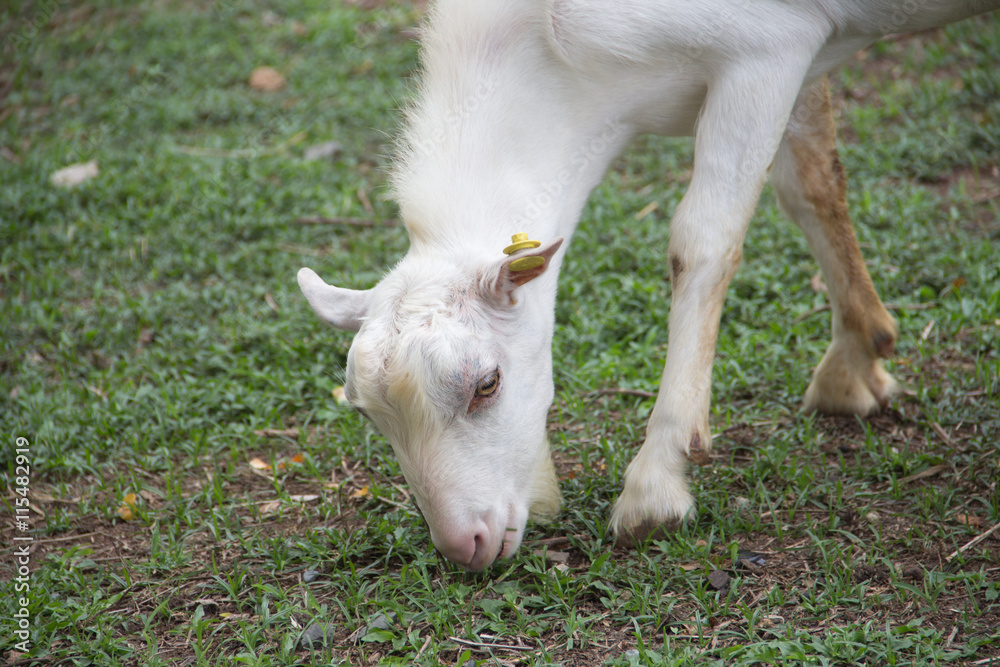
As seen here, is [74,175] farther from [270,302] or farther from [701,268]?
[701,268]

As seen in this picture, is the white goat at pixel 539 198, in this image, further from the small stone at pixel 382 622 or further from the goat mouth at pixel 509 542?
the small stone at pixel 382 622

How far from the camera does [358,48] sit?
8.04m

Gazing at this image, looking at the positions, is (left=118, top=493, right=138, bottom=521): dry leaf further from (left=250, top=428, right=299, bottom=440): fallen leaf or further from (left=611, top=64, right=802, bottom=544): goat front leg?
(left=611, top=64, right=802, bottom=544): goat front leg

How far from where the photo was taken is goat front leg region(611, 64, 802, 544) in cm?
304

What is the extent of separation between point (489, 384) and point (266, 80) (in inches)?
233

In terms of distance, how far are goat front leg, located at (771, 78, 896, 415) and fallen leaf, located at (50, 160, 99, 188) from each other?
4.98 metres

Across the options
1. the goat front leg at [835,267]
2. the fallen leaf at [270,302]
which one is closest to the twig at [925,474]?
the goat front leg at [835,267]

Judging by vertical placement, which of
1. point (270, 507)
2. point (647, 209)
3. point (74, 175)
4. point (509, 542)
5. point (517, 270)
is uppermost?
point (517, 270)

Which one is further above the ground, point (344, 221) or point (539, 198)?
point (539, 198)

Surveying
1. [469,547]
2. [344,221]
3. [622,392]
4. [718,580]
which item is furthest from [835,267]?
[344,221]

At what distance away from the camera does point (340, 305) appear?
3.00 metres

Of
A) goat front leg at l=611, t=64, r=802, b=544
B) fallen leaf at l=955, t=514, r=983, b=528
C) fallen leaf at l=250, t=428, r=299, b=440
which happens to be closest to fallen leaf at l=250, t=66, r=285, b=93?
fallen leaf at l=250, t=428, r=299, b=440

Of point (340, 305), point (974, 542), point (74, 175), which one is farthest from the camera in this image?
point (74, 175)

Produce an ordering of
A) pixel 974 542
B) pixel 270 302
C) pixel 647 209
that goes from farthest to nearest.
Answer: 1. pixel 647 209
2. pixel 270 302
3. pixel 974 542
